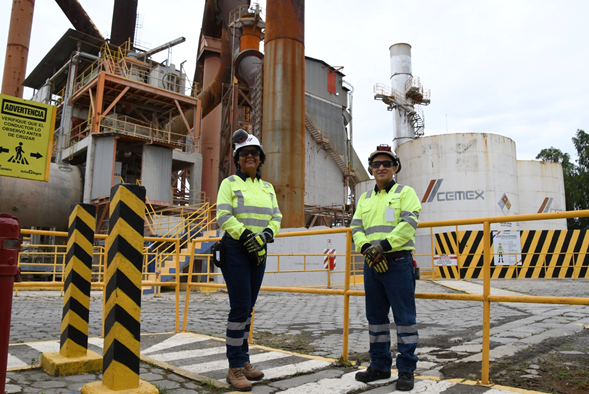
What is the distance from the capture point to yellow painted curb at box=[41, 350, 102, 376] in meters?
3.76

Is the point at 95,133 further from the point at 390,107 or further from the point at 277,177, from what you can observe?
the point at 390,107

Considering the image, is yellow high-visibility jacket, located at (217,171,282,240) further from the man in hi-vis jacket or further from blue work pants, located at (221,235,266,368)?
the man in hi-vis jacket

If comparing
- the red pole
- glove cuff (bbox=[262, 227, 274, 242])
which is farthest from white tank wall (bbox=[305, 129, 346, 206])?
the red pole

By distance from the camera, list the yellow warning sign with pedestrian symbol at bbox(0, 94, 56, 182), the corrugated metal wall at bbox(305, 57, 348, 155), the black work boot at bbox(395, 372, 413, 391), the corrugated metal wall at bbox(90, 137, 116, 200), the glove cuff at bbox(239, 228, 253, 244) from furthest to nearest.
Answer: the corrugated metal wall at bbox(305, 57, 348, 155)
the corrugated metal wall at bbox(90, 137, 116, 200)
the yellow warning sign with pedestrian symbol at bbox(0, 94, 56, 182)
the glove cuff at bbox(239, 228, 253, 244)
the black work boot at bbox(395, 372, 413, 391)

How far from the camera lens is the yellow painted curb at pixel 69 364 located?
12.3ft

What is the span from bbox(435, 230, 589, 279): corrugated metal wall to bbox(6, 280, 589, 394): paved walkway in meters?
11.0

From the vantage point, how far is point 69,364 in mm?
3797

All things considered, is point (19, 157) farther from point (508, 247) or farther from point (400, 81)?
point (400, 81)

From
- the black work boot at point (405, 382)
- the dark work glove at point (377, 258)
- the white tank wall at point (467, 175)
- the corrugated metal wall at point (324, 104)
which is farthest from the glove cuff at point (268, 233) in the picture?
the corrugated metal wall at point (324, 104)

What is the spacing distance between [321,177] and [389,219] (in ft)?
91.7

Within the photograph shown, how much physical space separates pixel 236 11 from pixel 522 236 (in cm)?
2113

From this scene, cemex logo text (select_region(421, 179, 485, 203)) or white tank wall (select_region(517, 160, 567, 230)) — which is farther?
white tank wall (select_region(517, 160, 567, 230))

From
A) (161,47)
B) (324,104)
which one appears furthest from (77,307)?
(324,104)

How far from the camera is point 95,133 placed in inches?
875
